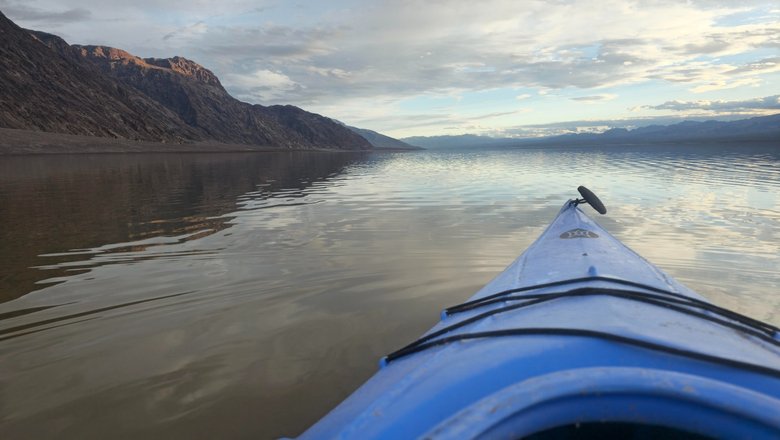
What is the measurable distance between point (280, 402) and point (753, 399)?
9.51 ft

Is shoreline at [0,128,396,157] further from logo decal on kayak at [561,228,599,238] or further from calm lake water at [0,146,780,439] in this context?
logo decal on kayak at [561,228,599,238]

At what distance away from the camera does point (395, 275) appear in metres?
6.60

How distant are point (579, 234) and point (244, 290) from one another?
4327 mm

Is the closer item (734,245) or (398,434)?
(398,434)

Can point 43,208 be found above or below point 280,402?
above

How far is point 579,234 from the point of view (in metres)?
5.48

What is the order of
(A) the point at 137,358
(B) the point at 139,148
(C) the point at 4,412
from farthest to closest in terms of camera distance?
(B) the point at 139,148 → (A) the point at 137,358 → (C) the point at 4,412

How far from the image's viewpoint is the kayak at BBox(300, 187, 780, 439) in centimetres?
163

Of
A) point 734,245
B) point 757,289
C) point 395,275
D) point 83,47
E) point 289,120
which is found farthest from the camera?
point 289,120

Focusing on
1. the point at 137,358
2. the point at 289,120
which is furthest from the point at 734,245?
the point at 289,120

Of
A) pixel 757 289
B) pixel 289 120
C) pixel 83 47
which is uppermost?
Answer: pixel 83 47

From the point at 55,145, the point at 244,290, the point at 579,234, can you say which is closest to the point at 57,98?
the point at 55,145

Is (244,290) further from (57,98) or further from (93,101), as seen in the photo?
(93,101)

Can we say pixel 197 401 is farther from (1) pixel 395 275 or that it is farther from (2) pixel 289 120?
(2) pixel 289 120
